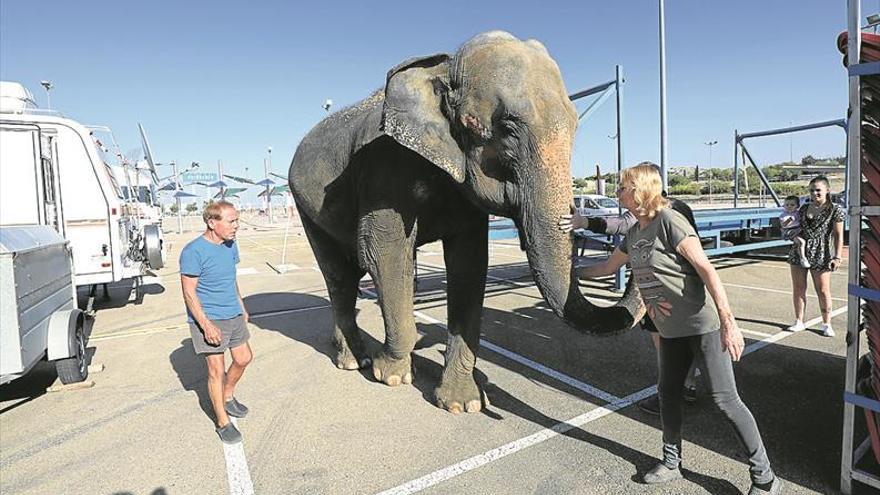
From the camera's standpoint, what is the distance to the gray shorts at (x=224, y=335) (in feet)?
11.9

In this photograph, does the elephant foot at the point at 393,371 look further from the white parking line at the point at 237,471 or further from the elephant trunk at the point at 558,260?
the elephant trunk at the point at 558,260

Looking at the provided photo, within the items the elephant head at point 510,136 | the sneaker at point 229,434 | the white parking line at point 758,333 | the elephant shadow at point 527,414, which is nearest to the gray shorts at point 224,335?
the sneaker at point 229,434

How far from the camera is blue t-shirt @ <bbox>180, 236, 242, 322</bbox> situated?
3553mm

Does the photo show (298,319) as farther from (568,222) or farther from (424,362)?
(568,222)

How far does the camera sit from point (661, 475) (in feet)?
9.42

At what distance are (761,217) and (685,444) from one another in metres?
9.39

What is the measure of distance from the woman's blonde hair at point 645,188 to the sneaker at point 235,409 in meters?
3.35

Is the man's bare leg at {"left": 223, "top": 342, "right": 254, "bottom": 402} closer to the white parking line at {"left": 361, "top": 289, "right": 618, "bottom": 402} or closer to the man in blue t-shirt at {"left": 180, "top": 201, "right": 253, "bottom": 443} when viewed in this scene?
the man in blue t-shirt at {"left": 180, "top": 201, "right": 253, "bottom": 443}

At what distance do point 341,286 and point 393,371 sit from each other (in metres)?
1.33

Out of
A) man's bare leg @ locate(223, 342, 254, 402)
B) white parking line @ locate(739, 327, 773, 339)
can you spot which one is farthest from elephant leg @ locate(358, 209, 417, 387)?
white parking line @ locate(739, 327, 773, 339)

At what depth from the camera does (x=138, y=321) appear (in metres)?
7.91

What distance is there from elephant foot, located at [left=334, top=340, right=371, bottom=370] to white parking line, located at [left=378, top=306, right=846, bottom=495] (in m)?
2.13

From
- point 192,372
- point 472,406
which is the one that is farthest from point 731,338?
point 192,372

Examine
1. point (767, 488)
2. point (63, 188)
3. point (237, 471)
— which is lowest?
point (237, 471)
